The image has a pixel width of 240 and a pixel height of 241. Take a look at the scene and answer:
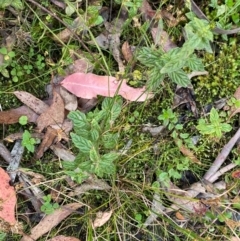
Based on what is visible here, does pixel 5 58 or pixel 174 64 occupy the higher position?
pixel 174 64

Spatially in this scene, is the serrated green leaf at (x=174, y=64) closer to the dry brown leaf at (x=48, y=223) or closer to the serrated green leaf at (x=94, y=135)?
the serrated green leaf at (x=94, y=135)

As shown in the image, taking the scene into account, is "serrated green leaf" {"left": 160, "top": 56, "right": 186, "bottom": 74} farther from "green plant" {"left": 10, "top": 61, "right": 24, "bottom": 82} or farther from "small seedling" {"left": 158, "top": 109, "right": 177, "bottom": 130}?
"green plant" {"left": 10, "top": 61, "right": 24, "bottom": 82}

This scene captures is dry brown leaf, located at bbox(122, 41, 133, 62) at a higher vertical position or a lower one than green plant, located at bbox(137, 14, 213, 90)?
lower

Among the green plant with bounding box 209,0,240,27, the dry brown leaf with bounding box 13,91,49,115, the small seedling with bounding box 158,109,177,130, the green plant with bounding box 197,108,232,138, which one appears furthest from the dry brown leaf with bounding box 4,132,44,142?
the green plant with bounding box 209,0,240,27

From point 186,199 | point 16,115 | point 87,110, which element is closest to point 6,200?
point 16,115

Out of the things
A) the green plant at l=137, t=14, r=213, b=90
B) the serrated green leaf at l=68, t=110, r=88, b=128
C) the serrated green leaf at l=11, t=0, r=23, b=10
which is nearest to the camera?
the green plant at l=137, t=14, r=213, b=90

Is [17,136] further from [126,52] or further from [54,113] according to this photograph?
[126,52]
